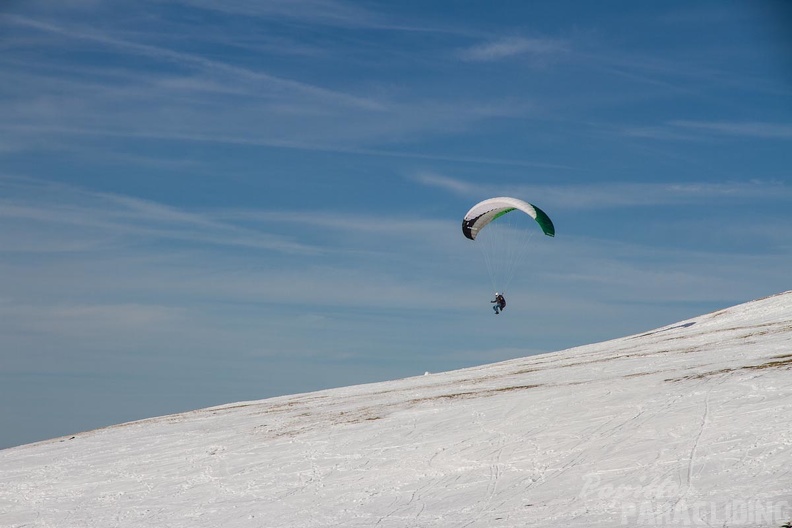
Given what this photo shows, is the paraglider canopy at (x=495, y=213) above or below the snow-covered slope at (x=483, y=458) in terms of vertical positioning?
above

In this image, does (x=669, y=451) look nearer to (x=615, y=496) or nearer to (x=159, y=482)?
(x=615, y=496)

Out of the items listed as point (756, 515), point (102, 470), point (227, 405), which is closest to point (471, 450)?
point (756, 515)

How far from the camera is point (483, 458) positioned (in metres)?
24.9

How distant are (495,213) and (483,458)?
23675mm

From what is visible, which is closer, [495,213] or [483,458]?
[483,458]

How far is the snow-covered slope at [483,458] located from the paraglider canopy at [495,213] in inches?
329

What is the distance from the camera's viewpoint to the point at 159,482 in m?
27.8

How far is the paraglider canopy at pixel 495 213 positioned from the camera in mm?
44000

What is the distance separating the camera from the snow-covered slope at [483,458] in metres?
20.1

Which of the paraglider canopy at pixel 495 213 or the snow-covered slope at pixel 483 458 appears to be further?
the paraglider canopy at pixel 495 213

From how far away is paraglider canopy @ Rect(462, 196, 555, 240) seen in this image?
144ft

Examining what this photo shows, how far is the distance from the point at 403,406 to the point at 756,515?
18.6 metres

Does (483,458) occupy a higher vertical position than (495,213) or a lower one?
lower

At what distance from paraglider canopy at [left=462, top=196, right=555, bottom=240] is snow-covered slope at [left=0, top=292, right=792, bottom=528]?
8.36 m
